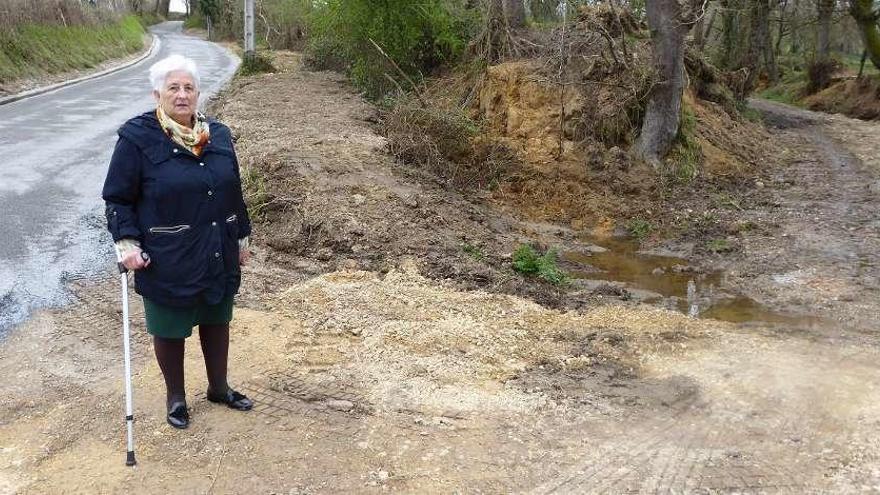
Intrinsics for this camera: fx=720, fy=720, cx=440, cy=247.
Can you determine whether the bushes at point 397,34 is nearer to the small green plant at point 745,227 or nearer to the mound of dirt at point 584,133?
the mound of dirt at point 584,133

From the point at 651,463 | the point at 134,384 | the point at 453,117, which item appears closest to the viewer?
the point at 651,463

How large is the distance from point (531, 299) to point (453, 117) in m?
5.57

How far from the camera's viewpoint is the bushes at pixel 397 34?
1491 centimetres

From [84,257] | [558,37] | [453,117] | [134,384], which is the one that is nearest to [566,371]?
[134,384]

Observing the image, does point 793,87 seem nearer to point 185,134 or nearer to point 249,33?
point 249,33

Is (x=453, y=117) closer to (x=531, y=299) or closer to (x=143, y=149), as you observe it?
(x=531, y=299)

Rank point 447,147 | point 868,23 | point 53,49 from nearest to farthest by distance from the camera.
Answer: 1. point 447,147
2. point 868,23
3. point 53,49

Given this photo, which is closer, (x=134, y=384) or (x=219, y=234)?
(x=219, y=234)

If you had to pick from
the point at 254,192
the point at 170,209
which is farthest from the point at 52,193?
the point at 170,209

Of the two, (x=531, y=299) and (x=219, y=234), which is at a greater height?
(x=219, y=234)

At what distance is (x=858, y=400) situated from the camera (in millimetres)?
4461

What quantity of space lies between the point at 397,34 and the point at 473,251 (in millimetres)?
9070

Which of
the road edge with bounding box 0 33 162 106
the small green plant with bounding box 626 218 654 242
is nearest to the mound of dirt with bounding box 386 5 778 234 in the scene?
the small green plant with bounding box 626 218 654 242

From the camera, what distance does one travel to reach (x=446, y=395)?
4418 millimetres
